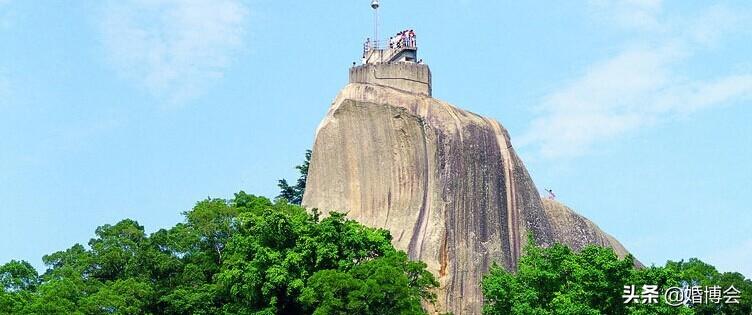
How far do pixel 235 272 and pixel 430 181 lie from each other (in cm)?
634

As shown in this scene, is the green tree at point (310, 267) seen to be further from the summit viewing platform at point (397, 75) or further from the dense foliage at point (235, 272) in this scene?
the summit viewing platform at point (397, 75)

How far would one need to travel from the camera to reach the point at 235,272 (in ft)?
111

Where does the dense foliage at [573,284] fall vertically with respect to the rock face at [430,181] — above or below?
below

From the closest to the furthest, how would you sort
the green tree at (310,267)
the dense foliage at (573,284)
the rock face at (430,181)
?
the dense foliage at (573,284) < the green tree at (310,267) < the rock face at (430,181)

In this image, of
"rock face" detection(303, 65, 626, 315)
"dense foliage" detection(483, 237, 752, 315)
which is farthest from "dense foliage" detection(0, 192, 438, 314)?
"dense foliage" detection(483, 237, 752, 315)

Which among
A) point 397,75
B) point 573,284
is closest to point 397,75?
point 397,75

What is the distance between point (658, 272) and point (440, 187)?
693 centimetres

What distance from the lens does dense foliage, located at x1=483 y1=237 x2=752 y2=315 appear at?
31.9m

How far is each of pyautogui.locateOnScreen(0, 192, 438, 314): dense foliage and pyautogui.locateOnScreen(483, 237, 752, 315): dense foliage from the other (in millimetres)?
2050

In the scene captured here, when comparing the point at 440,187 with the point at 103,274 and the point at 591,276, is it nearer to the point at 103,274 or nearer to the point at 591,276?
the point at 591,276

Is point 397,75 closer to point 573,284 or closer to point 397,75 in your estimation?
point 397,75

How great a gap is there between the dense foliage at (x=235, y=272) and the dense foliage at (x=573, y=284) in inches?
80.7

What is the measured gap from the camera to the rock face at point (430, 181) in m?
36.3

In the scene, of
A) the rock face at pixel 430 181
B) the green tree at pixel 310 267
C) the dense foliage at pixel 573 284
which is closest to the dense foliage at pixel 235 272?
the green tree at pixel 310 267
